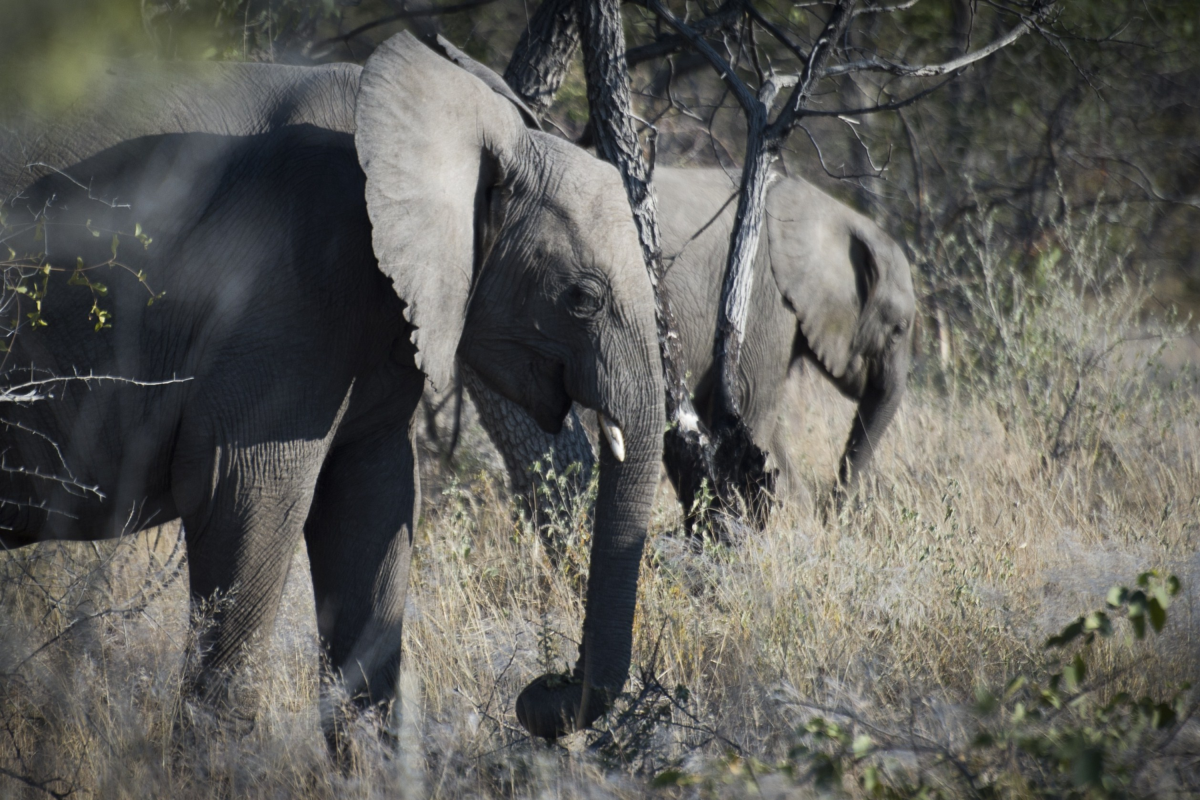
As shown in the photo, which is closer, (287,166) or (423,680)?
(287,166)

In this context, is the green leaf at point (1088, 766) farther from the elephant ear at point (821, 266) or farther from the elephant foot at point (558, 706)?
the elephant ear at point (821, 266)

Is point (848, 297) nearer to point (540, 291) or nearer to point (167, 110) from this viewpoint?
point (540, 291)

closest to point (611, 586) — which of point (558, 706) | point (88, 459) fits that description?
point (558, 706)

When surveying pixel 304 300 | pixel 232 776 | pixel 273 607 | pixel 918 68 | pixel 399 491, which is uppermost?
pixel 918 68

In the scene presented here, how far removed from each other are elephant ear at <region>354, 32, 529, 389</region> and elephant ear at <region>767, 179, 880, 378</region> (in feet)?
13.3

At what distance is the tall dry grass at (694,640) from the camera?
3.49 metres

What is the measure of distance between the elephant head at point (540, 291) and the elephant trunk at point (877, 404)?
4.07m

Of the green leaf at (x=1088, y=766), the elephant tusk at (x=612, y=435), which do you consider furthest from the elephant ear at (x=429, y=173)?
the green leaf at (x=1088, y=766)

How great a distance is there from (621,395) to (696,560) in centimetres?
179

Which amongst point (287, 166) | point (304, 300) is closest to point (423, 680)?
point (304, 300)

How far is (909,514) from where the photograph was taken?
16.5 ft

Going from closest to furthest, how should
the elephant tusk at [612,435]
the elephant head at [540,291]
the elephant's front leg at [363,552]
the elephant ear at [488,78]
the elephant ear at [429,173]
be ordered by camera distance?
1. the elephant ear at [429,173]
2. the elephant head at [540,291]
3. the elephant tusk at [612,435]
4. the elephant ear at [488,78]
5. the elephant's front leg at [363,552]

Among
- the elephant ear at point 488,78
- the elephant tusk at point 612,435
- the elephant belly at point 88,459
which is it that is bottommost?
the elephant belly at point 88,459

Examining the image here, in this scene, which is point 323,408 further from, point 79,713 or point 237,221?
point 79,713
